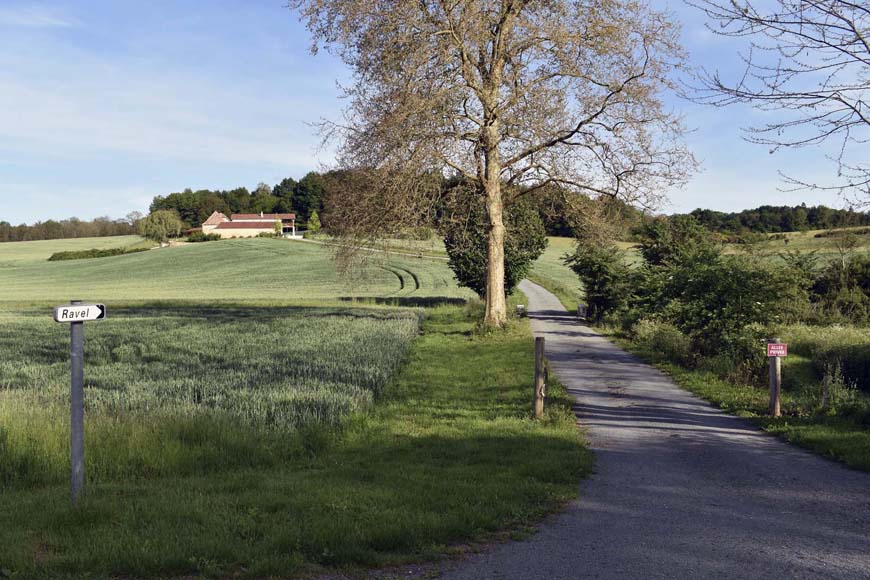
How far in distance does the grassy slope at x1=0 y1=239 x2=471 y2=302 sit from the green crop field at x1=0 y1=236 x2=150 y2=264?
2.57 metres

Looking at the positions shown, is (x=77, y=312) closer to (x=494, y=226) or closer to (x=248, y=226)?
(x=494, y=226)

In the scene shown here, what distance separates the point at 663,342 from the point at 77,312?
53.4ft

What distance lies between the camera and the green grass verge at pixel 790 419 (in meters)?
9.03

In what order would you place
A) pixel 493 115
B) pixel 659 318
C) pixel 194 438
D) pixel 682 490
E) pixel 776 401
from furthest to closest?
pixel 659 318
pixel 493 115
pixel 776 401
pixel 194 438
pixel 682 490

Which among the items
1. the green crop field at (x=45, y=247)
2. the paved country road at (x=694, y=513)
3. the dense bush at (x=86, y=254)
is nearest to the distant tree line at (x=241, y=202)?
the green crop field at (x=45, y=247)

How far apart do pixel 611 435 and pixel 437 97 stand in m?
11.9

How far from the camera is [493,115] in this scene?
21.3m

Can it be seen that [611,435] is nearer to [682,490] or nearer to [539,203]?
[682,490]

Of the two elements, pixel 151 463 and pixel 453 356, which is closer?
pixel 151 463

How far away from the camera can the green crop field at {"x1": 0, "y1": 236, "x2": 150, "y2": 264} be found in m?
100

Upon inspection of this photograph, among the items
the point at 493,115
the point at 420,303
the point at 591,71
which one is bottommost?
the point at 420,303

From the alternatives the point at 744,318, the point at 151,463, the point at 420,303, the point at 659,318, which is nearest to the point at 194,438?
the point at 151,463

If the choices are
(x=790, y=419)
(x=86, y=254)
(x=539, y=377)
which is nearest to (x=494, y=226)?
(x=539, y=377)

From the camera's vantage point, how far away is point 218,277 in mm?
73062
